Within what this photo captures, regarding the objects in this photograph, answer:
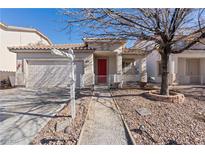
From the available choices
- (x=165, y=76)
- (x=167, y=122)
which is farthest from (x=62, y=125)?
(x=165, y=76)

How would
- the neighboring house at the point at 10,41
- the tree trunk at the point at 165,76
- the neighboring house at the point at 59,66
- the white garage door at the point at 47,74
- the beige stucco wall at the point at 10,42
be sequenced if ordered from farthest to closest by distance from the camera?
the beige stucco wall at the point at 10,42 → the neighboring house at the point at 10,41 → the white garage door at the point at 47,74 → the neighboring house at the point at 59,66 → the tree trunk at the point at 165,76

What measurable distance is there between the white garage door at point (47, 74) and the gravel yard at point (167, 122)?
740cm

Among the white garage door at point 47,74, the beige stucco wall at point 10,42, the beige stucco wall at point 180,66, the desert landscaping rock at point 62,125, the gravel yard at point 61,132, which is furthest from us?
the beige stucco wall at point 10,42

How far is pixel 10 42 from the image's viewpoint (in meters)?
18.1

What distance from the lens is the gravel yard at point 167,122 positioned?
4.12m

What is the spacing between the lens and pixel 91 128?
4844mm

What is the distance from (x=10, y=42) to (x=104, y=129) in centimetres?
1720

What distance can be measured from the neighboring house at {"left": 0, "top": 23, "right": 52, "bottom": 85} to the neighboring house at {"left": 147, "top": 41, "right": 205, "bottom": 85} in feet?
45.9

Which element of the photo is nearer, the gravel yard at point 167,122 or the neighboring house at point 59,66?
the gravel yard at point 167,122

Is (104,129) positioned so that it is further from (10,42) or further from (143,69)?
(10,42)

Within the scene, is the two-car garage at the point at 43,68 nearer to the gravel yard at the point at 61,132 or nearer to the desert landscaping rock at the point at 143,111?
the desert landscaping rock at the point at 143,111

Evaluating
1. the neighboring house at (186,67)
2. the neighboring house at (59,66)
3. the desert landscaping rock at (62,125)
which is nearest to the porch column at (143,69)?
the neighboring house at (59,66)

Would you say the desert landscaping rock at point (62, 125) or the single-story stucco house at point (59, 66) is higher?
the single-story stucco house at point (59, 66)
